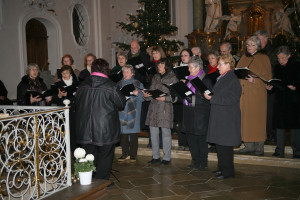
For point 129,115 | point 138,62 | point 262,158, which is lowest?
point 262,158

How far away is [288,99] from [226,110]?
144 centimetres

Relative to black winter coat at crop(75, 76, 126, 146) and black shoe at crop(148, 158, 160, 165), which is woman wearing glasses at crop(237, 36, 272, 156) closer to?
black shoe at crop(148, 158, 160, 165)

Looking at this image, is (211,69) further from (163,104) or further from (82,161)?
(82,161)

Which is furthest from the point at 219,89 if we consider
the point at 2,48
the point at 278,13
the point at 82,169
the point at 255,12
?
the point at 255,12

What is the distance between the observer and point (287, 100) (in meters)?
5.83

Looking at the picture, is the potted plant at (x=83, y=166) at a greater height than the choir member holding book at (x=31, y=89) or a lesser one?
lesser

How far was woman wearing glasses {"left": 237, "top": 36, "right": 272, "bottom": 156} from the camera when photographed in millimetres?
5758

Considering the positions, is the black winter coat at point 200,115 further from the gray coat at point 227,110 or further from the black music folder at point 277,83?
the black music folder at point 277,83

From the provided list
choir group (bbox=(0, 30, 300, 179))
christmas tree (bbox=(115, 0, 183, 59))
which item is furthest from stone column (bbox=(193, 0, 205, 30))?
choir group (bbox=(0, 30, 300, 179))

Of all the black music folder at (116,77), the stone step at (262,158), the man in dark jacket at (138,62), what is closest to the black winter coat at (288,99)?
the stone step at (262,158)

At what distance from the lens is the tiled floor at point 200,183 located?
4625 mm

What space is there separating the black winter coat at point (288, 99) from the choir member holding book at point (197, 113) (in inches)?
49.1

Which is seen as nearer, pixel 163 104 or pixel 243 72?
pixel 243 72

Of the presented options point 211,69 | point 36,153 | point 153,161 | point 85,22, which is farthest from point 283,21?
point 36,153
